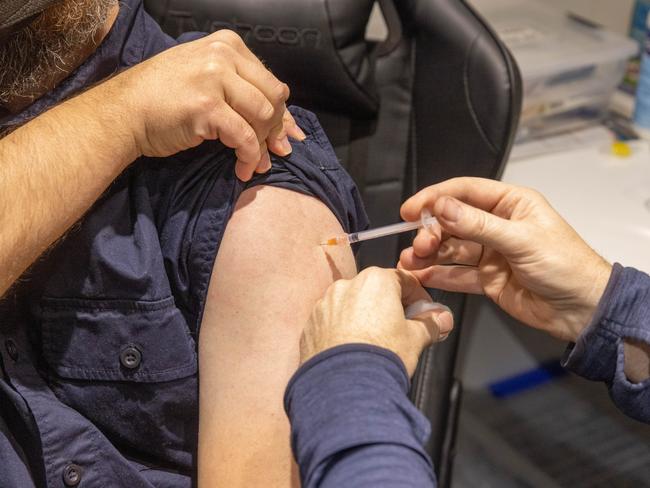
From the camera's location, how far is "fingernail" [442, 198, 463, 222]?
39.7 inches

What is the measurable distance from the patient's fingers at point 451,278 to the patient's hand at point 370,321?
5.7 inches

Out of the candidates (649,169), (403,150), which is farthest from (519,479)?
(403,150)

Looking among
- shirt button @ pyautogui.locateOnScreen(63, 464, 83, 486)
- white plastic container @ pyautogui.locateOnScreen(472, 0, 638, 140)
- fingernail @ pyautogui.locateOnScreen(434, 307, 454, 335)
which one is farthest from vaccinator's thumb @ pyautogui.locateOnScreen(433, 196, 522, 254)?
white plastic container @ pyautogui.locateOnScreen(472, 0, 638, 140)

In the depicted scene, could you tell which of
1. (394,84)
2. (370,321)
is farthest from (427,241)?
(394,84)

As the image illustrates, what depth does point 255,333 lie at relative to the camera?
39.2 inches

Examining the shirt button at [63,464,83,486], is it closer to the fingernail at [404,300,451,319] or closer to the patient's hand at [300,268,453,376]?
the patient's hand at [300,268,453,376]

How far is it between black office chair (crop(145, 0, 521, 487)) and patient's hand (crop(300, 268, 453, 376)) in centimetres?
36

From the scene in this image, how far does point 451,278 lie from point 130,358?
47 centimetres

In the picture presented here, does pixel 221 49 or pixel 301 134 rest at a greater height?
pixel 221 49

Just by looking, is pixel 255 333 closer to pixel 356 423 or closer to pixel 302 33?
pixel 356 423

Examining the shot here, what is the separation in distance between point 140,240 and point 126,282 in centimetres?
6

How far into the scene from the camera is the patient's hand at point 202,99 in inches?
38.3

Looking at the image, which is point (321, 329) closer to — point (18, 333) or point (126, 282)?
point (126, 282)

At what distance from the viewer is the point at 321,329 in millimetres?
933
